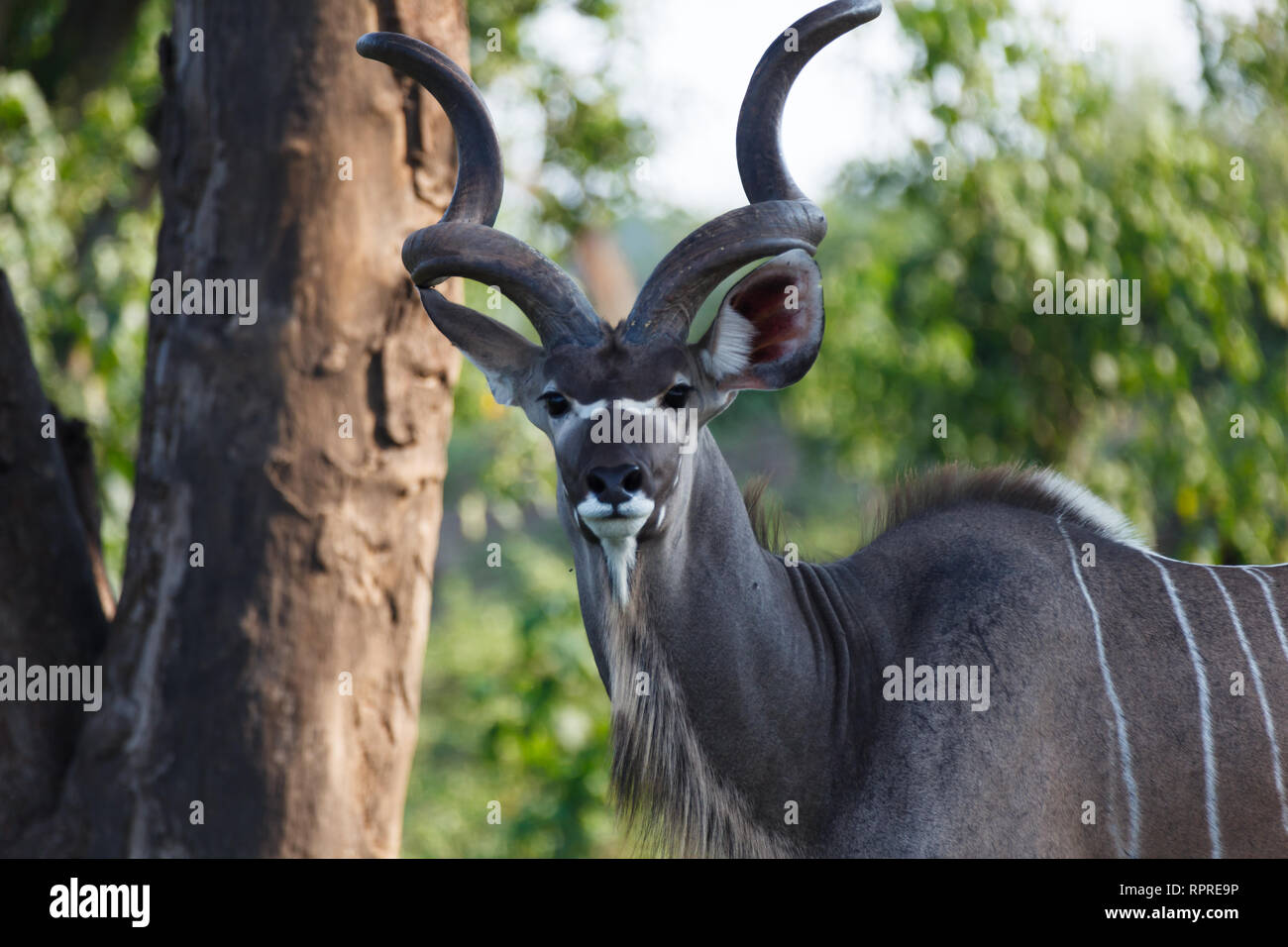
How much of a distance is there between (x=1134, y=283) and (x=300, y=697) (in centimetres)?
409

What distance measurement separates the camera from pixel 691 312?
8.99 ft

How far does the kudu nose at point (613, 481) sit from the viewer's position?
7.99 feet

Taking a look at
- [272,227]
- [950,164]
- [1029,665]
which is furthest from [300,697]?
[950,164]

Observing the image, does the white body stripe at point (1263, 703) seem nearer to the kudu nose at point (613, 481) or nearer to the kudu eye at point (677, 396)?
the kudu eye at point (677, 396)

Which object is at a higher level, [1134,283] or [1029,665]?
[1134,283]

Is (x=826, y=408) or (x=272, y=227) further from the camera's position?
(x=826, y=408)

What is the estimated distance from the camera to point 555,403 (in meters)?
2.65

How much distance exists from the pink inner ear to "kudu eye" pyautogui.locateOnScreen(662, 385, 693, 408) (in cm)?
20

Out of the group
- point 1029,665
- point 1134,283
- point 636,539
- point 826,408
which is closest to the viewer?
point 636,539

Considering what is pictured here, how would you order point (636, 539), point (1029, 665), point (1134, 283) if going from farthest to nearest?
point (1134, 283), point (1029, 665), point (636, 539)

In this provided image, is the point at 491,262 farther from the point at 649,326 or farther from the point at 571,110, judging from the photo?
the point at 571,110

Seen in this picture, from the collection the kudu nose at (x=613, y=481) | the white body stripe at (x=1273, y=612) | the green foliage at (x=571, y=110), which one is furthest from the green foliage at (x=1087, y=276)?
the kudu nose at (x=613, y=481)
